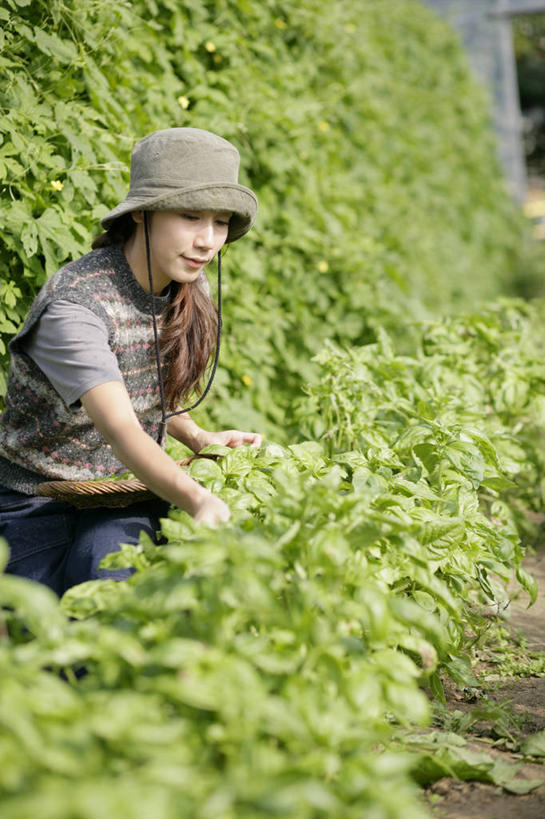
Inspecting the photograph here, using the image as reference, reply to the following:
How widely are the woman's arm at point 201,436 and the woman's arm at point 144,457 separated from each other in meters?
0.58

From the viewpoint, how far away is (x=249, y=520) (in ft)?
5.41

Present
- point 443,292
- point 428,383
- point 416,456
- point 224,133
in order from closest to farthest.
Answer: point 416,456 < point 428,383 < point 224,133 < point 443,292

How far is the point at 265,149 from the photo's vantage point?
4148 mm

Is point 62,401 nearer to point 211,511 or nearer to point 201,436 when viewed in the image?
point 201,436

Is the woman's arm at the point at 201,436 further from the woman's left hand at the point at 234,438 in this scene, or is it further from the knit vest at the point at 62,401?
the knit vest at the point at 62,401

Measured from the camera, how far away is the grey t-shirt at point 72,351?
74.7 inches

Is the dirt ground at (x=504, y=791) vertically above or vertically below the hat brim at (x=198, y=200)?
below

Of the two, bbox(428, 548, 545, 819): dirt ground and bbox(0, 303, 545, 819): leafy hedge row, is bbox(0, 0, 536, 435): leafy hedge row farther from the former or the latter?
bbox(428, 548, 545, 819): dirt ground

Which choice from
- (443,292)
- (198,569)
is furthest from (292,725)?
(443,292)

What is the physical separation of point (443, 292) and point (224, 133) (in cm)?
317

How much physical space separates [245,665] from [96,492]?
0.82 metres

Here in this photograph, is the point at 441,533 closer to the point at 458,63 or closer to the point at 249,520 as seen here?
the point at 249,520

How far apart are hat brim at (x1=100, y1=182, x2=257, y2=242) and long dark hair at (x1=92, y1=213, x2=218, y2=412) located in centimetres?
9

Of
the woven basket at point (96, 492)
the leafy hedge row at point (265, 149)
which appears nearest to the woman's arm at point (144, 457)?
the woven basket at point (96, 492)
